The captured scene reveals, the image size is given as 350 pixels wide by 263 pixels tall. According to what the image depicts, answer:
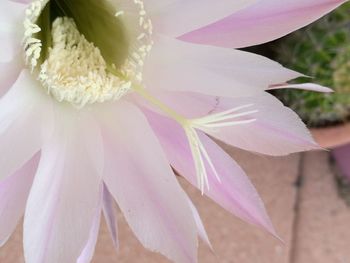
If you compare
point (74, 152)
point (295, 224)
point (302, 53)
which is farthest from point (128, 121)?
point (295, 224)

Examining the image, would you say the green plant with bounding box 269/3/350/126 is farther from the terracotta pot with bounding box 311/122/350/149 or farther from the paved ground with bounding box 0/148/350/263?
A: the paved ground with bounding box 0/148/350/263

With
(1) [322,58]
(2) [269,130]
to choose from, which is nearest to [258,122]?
(2) [269,130]

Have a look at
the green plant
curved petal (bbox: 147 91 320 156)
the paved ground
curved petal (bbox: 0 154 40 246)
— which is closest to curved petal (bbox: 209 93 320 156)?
curved petal (bbox: 147 91 320 156)

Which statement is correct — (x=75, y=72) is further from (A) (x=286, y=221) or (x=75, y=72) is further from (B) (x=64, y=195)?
(A) (x=286, y=221)

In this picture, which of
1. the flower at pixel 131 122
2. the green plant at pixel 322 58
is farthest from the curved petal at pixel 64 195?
the green plant at pixel 322 58

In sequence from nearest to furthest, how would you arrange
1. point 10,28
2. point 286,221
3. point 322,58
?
1. point 10,28
2. point 322,58
3. point 286,221

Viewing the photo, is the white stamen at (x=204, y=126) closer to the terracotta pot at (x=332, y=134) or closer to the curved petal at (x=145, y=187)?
the curved petal at (x=145, y=187)

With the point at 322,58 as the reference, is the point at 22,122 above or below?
above
